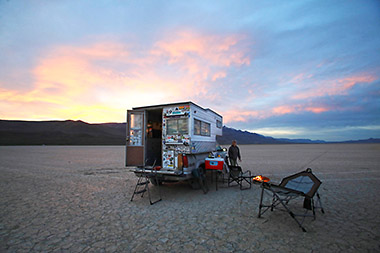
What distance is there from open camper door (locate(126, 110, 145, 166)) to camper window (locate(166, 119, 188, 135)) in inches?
45.6

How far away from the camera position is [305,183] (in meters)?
4.43

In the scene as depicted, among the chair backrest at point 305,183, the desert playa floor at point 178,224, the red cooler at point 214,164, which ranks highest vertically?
the red cooler at point 214,164

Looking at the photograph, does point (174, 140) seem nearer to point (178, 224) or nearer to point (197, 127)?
point (197, 127)

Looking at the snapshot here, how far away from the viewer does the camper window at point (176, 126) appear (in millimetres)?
6157

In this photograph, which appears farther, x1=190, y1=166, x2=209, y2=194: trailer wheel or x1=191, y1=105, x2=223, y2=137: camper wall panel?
x1=191, y1=105, x2=223, y2=137: camper wall panel

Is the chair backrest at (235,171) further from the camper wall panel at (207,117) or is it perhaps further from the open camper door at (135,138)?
the open camper door at (135,138)

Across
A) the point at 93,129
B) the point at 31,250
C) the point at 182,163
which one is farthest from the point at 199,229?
the point at 93,129

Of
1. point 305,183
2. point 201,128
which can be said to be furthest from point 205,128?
point 305,183

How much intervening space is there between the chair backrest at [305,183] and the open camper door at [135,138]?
4.82m

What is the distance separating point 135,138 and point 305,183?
5.54 metres

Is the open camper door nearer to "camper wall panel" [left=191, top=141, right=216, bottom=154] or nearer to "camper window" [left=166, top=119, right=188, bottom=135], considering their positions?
"camper window" [left=166, top=119, right=188, bottom=135]

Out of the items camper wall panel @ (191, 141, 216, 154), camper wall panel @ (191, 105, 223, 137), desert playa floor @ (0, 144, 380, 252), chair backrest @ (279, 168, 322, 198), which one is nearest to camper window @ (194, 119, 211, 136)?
camper wall panel @ (191, 105, 223, 137)

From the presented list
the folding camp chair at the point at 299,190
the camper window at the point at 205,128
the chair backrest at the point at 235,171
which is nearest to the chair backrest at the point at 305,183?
the folding camp chair at the point at 299,190

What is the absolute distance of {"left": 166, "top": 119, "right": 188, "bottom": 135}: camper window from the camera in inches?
242
